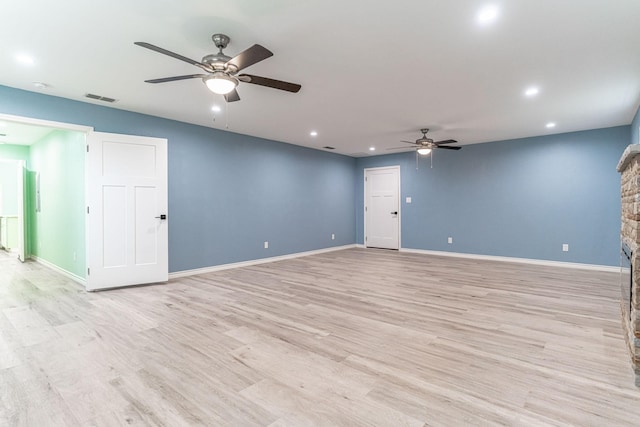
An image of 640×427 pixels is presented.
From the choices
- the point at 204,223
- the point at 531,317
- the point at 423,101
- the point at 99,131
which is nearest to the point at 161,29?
the point at 99,131

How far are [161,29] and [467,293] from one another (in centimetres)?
443

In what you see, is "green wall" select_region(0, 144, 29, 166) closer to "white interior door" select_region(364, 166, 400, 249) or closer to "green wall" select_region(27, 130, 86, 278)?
"green wall" select_region(27, 130, 86, 278)

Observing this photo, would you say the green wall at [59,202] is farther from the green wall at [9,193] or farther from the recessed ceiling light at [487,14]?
the recessed ceiling light at [487,14]

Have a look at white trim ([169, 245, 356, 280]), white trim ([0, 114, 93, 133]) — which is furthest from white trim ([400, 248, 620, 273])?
white trim ([0, 114, 93, 133])

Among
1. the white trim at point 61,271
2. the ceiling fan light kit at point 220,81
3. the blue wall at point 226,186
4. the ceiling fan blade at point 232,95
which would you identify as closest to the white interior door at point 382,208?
the blue wall at point 226,186

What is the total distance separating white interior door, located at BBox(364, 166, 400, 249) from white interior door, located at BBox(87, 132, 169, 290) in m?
5.48

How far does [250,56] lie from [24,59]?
2.39 metres

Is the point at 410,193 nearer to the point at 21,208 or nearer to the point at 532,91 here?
the point at 532,91

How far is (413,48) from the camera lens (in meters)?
2.81

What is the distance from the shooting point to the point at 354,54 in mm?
2932

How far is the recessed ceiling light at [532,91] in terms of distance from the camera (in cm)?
374

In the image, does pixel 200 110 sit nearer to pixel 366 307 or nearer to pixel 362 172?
pixel 366 307

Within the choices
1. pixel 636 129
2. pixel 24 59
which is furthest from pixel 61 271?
pixel 636 129

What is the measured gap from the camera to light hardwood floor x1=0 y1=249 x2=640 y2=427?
1.81m
